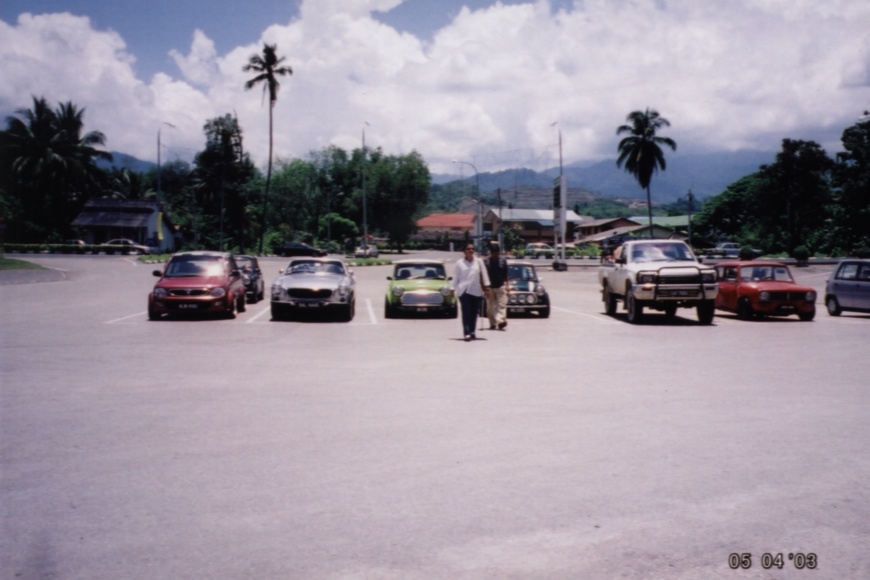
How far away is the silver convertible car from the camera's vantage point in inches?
739

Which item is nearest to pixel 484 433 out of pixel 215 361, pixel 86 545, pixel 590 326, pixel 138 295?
pixel 86 545

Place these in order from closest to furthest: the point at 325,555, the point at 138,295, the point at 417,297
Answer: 1. the point at 325,555
2. the point at 417,297
3. the point at 138,295

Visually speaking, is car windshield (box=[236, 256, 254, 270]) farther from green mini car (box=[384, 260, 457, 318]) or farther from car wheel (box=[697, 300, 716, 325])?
car wheel (box=[697, 300, 716, 325])

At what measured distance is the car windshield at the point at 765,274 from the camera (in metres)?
21.0

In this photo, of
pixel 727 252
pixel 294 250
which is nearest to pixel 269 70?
pixel 294 250

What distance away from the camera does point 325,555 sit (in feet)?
13.8

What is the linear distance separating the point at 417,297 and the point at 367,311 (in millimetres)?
3403

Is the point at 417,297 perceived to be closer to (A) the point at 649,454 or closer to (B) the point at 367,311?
(B) the point at 367,311

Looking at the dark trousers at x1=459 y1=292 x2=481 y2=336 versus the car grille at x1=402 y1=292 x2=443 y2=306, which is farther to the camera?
the car grille at x1=402 y1=292 x2=443 y2=306

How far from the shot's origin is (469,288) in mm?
15258

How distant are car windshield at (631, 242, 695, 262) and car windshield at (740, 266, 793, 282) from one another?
2.13 meters

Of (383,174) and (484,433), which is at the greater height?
(383,174)
